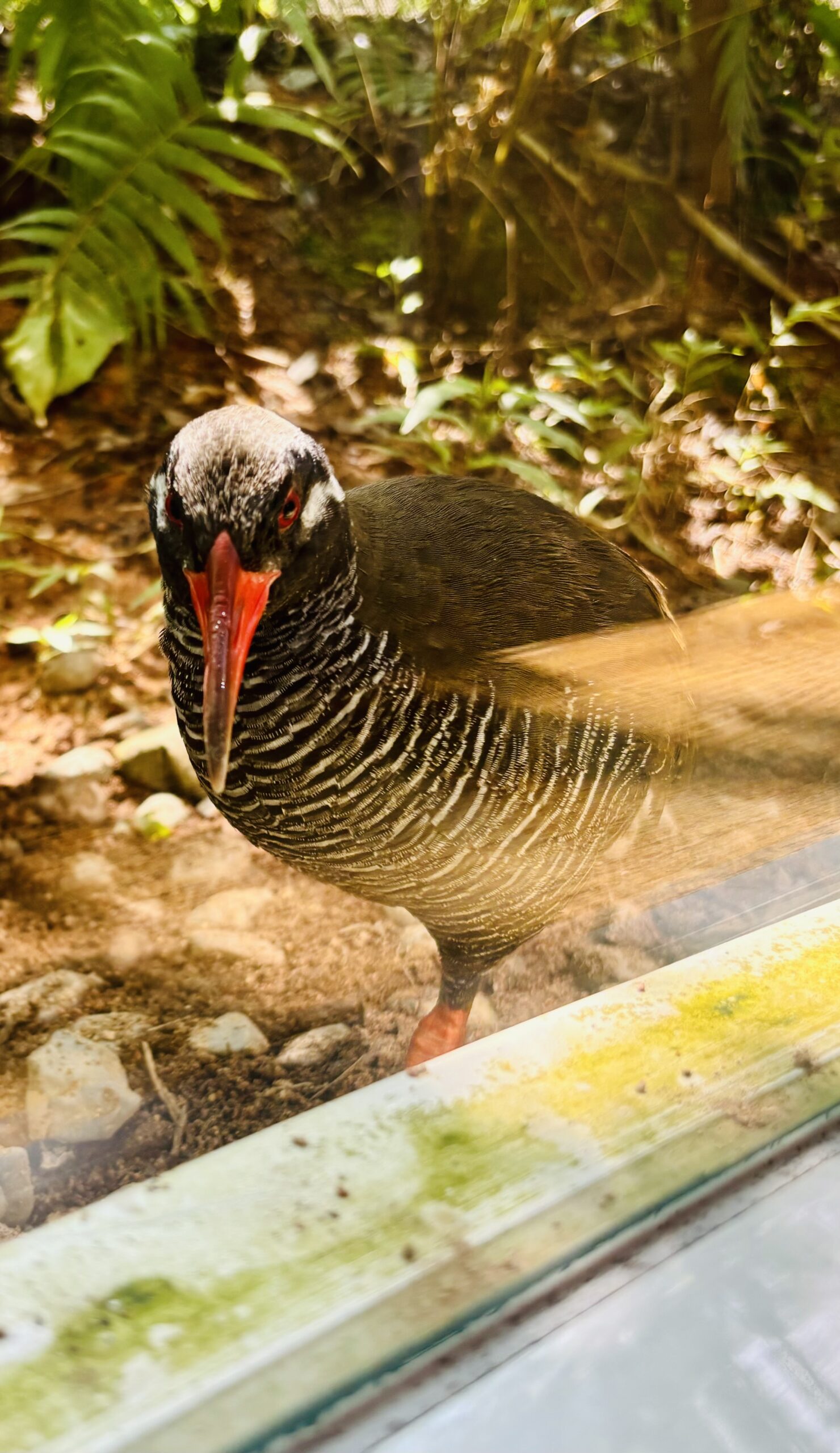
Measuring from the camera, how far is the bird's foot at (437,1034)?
94cm

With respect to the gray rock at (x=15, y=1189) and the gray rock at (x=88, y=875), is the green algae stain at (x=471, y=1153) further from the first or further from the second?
the gray rock at (x=88, y=875)

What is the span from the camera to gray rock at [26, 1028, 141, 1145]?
938 millimetres

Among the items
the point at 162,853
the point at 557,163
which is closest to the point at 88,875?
the point at 162,853

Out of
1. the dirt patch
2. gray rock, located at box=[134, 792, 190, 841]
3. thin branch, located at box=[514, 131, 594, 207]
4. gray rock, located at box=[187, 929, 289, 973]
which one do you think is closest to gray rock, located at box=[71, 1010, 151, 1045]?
the dirt patch

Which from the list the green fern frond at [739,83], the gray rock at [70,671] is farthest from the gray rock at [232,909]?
the green fern frond at [739,83]

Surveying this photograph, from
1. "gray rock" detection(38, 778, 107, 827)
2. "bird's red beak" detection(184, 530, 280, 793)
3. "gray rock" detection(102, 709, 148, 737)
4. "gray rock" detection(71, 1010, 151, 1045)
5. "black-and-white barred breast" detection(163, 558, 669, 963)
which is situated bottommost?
"gray rock" detection(71, 1010, 151, 1045)

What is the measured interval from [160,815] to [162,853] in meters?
0.07

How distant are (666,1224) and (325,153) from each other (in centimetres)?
144

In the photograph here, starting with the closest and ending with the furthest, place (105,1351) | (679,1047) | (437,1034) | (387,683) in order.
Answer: (105,1351), (679,1047), (387,683), (437,1034)

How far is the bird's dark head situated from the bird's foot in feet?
1.15

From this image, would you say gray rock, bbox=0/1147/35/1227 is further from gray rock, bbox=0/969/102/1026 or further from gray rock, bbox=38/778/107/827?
gray rock, bbox=38/778/107/827

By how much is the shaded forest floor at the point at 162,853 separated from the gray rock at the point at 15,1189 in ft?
0.05

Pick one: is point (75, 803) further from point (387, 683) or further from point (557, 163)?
point (557, 163)

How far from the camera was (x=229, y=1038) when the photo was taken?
1.11 metres
